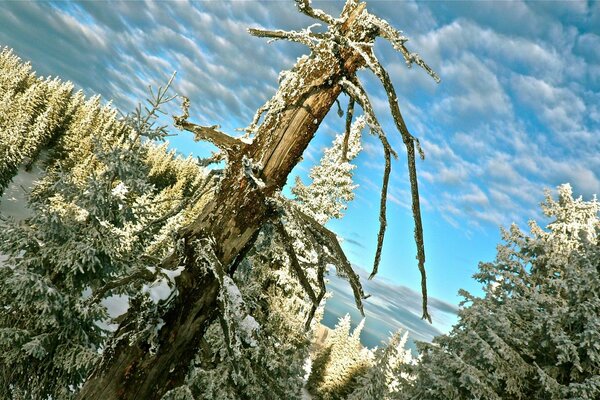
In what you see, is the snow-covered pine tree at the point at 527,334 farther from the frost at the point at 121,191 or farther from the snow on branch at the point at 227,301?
the frost at the point at 121,191

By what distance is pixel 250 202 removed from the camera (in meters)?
2.28

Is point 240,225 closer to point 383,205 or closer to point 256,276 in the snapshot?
point 383,205

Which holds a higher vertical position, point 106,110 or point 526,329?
point 106,110

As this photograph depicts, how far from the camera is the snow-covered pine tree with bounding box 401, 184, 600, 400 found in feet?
32.2

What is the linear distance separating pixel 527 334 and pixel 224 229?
11.9 m

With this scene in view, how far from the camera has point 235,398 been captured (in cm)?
1341

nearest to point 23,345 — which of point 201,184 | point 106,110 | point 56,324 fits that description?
point 56,324

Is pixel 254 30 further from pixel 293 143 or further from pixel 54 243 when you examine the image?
pixel 54 243

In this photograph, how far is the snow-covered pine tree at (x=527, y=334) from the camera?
9.82 metres

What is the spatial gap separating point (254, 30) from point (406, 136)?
4.05 feet

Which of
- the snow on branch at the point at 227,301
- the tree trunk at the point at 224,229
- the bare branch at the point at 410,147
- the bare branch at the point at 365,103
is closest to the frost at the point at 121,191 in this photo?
the tree trunk at the point at 224,229

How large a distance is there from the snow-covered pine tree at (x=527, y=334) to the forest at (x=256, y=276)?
0.20 feet

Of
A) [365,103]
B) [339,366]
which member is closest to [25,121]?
[339,366]

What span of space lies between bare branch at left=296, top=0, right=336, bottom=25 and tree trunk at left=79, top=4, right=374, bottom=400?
0.12m
